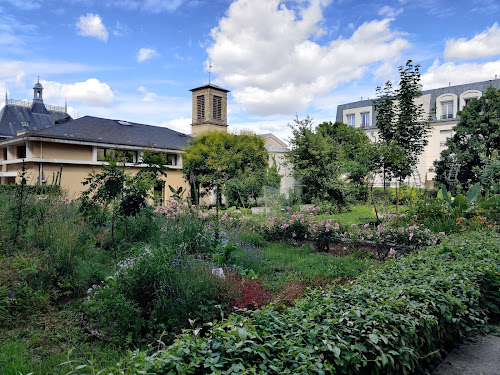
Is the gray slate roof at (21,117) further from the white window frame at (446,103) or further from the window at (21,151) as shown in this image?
the white window frame at (446,103)

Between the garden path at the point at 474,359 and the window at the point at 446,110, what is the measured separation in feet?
108

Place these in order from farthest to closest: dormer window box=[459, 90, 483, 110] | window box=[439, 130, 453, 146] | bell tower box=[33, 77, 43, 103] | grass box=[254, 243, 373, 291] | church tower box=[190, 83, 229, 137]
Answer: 1. bell tower box=[33, 77, 43, 103]
2. church tower box=[190, 83, 229, 137]
3. window box=[439, 130, 453, 146]
4. dormer window box=[459, 90, 483, 110]
5. grass box=[254, 243, 373, 291]

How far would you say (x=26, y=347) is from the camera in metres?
3.10

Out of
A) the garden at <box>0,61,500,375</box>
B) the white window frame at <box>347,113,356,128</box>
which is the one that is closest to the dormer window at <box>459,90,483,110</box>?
the white window frame at <box>347,113,356,128</box>

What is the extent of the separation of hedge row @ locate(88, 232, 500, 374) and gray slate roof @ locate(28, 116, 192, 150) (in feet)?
64.5

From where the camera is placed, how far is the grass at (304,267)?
495 cm

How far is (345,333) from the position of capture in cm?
227

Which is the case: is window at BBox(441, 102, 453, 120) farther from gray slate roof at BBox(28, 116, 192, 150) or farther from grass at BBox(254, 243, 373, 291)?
grass at BBox(254, 243, 373, 291)

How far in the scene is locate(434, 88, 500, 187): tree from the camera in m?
19.9

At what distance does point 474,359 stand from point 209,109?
37.7 metres

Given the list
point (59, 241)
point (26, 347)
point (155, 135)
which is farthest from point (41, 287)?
point (155, 135)

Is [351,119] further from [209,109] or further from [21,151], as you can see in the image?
[21,151]

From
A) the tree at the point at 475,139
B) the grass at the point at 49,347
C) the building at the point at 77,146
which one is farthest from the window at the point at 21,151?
the tree at the point at 475,139

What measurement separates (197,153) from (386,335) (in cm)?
1968
